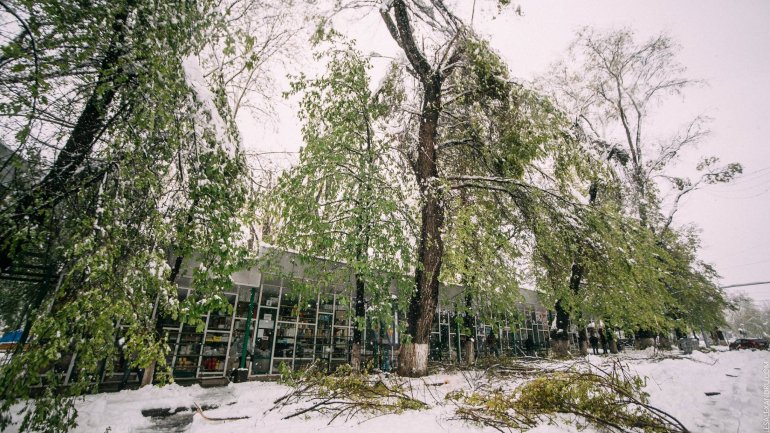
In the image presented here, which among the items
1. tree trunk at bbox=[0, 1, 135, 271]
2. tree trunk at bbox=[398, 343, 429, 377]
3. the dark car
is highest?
tree trunk at bbox=[0, 1, 135, 271]

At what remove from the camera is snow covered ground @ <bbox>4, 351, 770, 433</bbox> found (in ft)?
13.8

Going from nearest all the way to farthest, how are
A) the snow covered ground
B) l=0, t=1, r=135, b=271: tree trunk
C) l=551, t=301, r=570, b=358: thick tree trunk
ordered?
l=0, t=1, r=135, b=271: tree trunk
the snow covered ground
l=551, t=301, r=570, b=358: thick tree trunk

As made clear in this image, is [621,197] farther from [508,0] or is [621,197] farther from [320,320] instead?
[320,320]

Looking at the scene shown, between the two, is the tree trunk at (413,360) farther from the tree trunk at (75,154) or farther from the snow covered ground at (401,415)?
the tree trunk at (75,154)

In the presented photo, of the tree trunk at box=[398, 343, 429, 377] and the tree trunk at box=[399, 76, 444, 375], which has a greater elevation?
the tree trunk at box=[399, 76, 444, 375]

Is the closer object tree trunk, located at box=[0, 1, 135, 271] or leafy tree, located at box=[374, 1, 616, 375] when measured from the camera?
tree trunk, located at box=[0, 1, 135, 271]

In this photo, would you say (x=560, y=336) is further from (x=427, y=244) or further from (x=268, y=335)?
(x=268, y=335)

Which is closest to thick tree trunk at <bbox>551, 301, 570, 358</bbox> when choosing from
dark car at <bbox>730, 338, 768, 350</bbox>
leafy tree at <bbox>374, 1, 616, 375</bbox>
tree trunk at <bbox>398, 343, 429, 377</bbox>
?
leafy tree at <bbox>374, 1, 616, 375</bbox>

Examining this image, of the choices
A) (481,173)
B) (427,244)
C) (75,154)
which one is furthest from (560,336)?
(75,154)

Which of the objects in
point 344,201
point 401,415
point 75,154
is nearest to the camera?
point 75,154

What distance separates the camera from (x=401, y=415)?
471 centimetres

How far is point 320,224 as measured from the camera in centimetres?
724

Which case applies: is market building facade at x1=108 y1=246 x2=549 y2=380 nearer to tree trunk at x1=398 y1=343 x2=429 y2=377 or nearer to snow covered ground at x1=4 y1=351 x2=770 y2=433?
tree trunk at x1=398 y1=343 x2=429 y2=377

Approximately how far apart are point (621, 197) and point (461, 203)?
776cm
